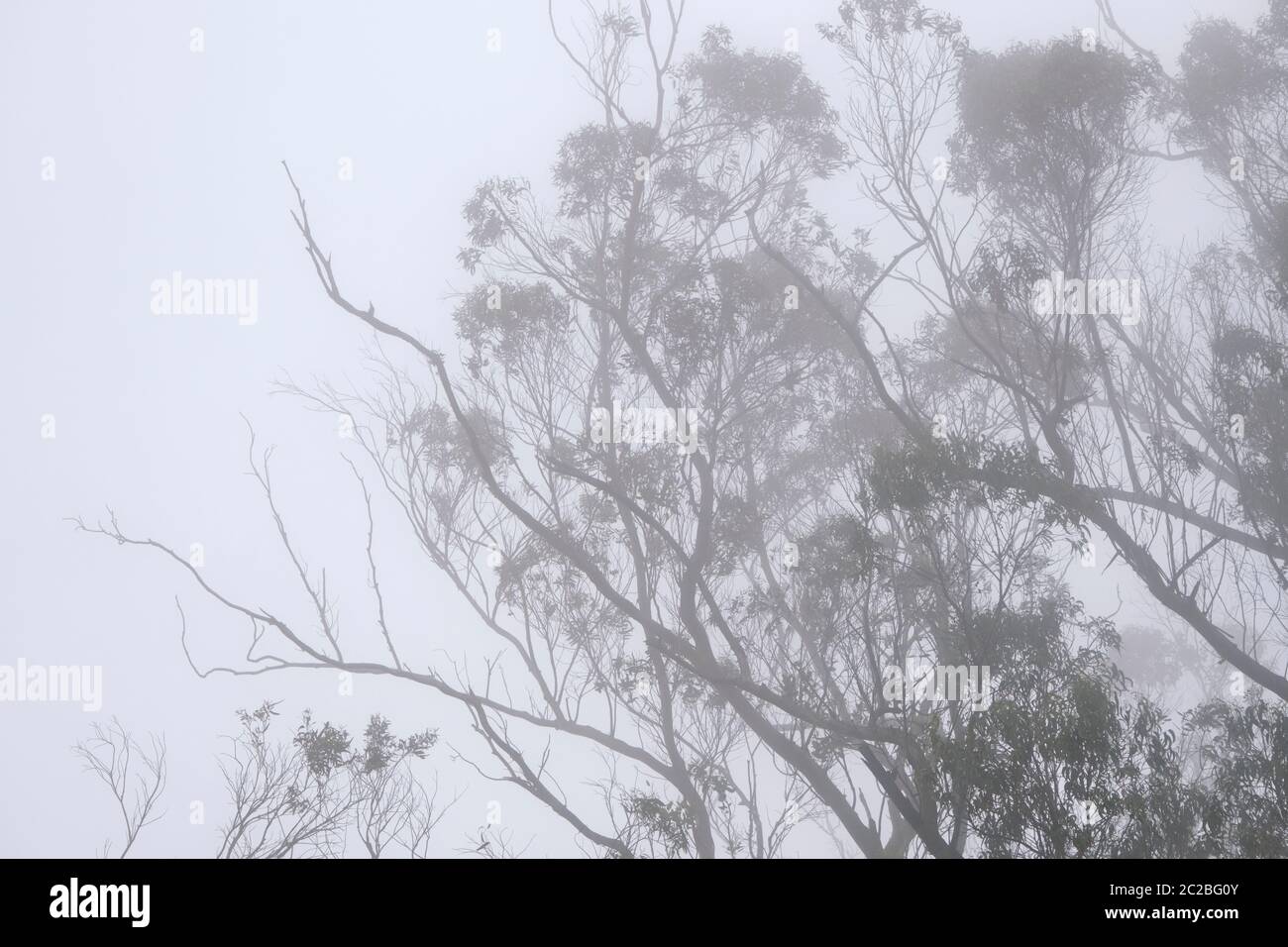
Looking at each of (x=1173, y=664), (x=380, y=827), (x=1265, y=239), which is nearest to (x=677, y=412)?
(x=380, y=827)

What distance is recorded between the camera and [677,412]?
34.2ft

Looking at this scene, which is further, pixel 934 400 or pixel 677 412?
pixel 934 400

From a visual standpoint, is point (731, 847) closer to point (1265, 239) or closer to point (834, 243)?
point (834, 243)

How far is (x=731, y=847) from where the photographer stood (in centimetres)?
1078

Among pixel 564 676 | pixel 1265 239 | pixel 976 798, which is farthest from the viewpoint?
pixel 1265 239

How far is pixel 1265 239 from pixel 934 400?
4.43 metres
